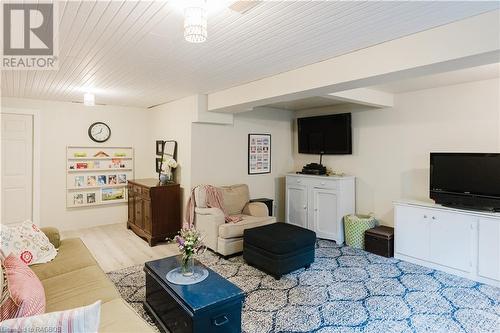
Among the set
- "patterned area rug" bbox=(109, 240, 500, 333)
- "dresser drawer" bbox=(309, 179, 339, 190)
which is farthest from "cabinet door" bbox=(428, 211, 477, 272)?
"dresser drawer" bbox=(309, 179, 339, 190)

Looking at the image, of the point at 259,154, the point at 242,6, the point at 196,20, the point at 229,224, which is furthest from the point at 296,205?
the point at 196,20

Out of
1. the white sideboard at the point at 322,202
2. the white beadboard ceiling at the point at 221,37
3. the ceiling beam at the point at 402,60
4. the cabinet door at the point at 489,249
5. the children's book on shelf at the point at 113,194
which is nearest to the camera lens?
the white beadboard ceiling at the point at 221,37

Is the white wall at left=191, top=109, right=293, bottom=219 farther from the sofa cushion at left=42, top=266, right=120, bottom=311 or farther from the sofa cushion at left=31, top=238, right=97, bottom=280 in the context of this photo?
the sofa cushion at left=42, top=266, right=120, bottom=311

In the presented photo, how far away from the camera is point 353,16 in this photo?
1.88 metres

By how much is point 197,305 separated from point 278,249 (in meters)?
1.44

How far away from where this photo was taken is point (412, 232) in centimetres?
373

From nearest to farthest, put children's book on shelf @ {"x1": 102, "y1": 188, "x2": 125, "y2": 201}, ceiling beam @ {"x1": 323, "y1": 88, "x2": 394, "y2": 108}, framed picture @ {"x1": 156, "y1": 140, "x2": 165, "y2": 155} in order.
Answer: ceiling beam @ {"x1": 323, "y1": 88, "x2": 394, "y2": 108} → framed picture @ {"x1": 156, "y1": 140, "x2": 165, "y2": 155} → children's book on shelf @ {"x1": 102, "y1": 188, "x2": 125, "y2": 201}

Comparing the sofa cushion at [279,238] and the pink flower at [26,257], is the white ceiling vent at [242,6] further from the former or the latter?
the pink flower at [26,257]

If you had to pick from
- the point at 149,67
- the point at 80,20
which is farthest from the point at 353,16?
the point at 149,67

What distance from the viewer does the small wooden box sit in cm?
393

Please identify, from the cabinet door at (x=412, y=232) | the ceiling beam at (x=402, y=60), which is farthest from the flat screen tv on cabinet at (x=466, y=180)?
the ceiling beam at (x=402, y=60)

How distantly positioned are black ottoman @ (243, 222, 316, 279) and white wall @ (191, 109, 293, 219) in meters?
1.47

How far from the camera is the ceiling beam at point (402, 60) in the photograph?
1.89 m

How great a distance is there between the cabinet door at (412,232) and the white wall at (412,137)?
1.66ft
